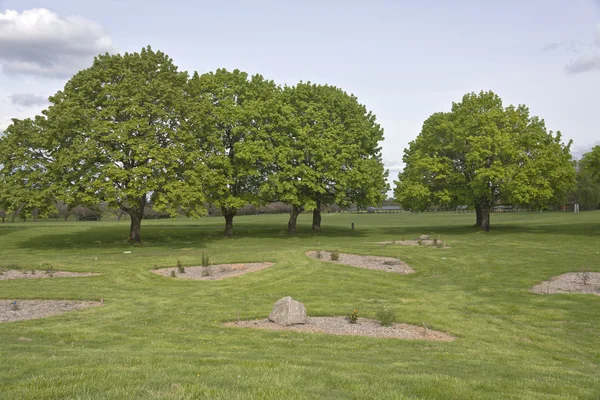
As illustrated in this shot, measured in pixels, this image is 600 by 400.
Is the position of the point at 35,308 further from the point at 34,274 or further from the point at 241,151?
the point at 241,151

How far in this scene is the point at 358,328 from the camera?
15.5m

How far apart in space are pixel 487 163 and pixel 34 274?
142 ft

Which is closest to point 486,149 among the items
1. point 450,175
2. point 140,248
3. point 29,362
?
point 450,175

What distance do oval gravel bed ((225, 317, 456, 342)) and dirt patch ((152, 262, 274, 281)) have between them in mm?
9341

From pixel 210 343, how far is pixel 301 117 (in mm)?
37381

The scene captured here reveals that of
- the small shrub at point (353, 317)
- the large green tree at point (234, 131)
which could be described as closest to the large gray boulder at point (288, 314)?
the small shrub at point (353, 317)

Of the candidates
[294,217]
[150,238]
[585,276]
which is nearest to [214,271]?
[585,276]

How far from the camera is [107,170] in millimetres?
34812

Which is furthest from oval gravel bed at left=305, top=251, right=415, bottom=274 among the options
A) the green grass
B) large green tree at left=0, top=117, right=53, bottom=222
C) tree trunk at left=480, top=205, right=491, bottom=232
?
tree trunk at left=480, top=205, right=491, bottom=232

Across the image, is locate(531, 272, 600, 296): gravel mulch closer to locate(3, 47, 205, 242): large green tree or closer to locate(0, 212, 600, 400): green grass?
locate(0, 212, 600, 400): green grass

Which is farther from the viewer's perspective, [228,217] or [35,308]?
[228,217]

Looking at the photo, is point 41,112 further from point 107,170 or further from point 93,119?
point 107,170

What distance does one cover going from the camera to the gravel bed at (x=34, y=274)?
24344 mm

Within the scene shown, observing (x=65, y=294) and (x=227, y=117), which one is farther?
(x=227, y=117)
